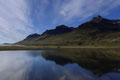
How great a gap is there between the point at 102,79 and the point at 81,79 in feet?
11.7

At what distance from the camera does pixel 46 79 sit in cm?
1517

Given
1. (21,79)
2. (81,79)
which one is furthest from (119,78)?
(21,79)

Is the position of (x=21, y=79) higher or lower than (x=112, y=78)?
higher

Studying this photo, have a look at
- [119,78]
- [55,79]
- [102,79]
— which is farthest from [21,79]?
[119,78]

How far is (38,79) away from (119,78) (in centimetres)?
1423

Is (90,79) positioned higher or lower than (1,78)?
lower

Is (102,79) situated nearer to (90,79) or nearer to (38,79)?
(90,79)

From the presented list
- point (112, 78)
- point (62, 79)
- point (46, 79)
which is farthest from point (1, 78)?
point (112, 78)

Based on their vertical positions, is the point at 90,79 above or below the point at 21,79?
below

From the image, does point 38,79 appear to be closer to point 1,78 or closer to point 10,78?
point 10,78

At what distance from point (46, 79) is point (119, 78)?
507 inches

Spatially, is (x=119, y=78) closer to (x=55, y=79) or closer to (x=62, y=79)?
(x=62, y=79)

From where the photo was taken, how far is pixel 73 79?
15.4 metres

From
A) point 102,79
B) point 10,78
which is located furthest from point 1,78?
point 102,79
